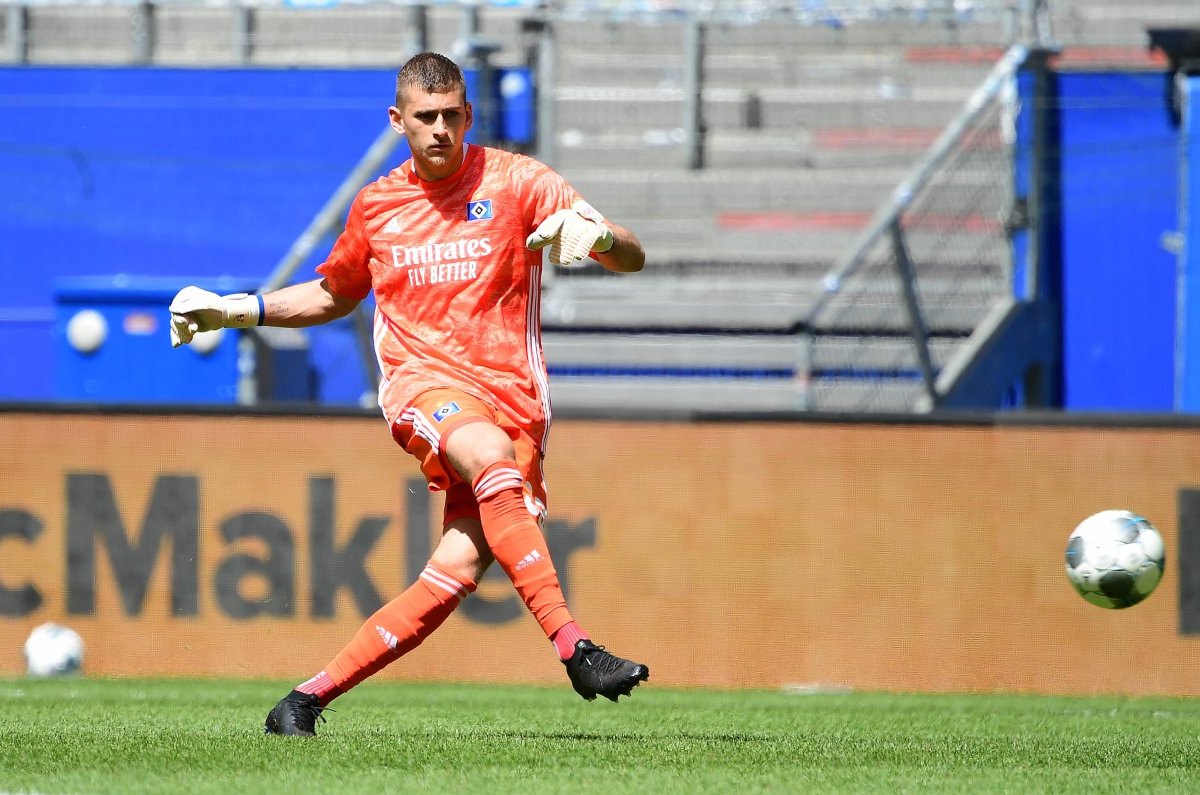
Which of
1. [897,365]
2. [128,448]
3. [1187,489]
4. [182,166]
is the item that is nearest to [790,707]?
[1187,489]

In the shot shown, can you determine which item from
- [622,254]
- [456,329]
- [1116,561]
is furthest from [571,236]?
[1116,561]

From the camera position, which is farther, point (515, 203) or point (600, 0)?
point (600, 0)

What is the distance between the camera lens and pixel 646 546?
928 centimetres

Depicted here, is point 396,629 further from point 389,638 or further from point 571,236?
point 571,236

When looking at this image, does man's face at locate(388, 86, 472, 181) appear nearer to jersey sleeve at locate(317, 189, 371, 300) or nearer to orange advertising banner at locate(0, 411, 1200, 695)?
jersey sleeve at locate(317, 189, 371, 300)

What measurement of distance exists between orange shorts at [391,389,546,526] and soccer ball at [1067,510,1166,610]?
2.59 m

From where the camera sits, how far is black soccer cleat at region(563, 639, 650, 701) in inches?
199

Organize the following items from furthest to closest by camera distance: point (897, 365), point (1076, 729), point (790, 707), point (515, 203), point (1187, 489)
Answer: point (897, 365), point (1187, 489), point (790, 707), point (1076, 729), point (515, 203)

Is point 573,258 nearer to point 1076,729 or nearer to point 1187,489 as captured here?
point 1076,729

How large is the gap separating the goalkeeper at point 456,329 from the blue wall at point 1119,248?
848 centimetres

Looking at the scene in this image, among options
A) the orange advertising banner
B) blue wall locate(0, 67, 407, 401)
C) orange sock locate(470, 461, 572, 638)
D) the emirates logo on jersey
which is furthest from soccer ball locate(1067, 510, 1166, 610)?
blue wall locate(0, 67, 407, 401)

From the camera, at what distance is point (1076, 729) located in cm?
666

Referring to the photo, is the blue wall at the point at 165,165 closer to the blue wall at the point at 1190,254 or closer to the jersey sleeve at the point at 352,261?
the blue wall at the point at 1190,254

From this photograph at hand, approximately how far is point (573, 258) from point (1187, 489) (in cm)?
476
